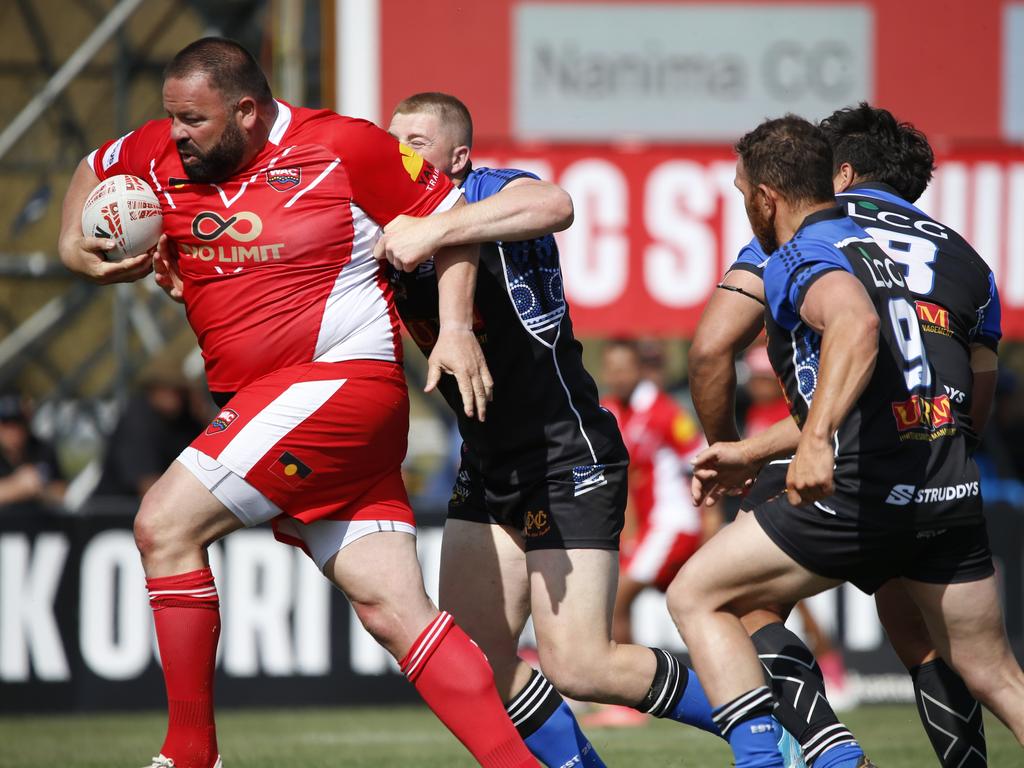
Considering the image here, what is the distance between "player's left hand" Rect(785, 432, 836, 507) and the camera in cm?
404

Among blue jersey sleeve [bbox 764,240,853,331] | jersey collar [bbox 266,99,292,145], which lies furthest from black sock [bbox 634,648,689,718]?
jersey collar [bbox 266,99,292,145]

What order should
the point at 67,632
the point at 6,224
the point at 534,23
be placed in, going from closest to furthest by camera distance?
1. the point at 67,632
2. the point at 534,23
3. the point at 6,224

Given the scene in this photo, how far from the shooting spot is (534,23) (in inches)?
472

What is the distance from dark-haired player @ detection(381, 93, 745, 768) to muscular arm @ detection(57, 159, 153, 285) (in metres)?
0.88

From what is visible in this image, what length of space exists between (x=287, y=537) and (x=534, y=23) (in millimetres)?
8129

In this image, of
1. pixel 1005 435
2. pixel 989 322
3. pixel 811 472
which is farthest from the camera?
pixel 1005 435

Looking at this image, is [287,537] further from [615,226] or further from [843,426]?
[615,226]

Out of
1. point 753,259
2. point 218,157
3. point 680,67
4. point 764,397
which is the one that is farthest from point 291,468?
point 680,67

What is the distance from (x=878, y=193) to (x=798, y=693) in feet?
5.70

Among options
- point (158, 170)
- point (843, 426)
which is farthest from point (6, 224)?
point (843, 426)

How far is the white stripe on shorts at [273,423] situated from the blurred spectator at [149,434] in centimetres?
573

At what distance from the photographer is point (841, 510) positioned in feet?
14.3

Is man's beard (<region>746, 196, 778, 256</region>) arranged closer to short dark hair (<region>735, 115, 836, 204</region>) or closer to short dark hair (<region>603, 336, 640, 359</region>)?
short dark hair (<region>735, 115, 836, 204</region>)

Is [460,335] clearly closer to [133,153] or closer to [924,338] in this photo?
[133,153]
